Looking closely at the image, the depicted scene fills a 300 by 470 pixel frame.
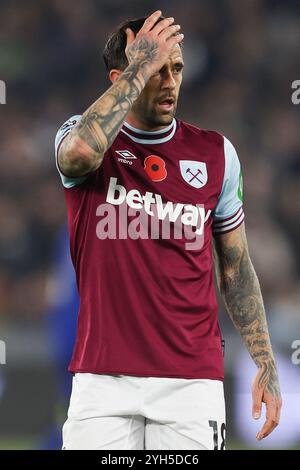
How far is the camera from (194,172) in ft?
10.2

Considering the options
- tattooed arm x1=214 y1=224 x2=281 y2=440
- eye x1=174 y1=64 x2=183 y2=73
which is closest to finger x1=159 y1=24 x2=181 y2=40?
eye x1=174 y1=64 x2=183 y2=73

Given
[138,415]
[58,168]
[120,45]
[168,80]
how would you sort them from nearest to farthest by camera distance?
[138,415] → [58,168] → [168,80] → [120,45]

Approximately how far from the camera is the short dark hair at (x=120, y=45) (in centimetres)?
329

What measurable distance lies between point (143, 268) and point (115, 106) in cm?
51

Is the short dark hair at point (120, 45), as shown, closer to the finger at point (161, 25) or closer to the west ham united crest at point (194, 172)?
the finger at point (161, 25)

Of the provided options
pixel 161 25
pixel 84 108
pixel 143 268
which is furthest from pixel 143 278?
pixel 84 108

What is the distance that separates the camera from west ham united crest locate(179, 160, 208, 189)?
10.1ft

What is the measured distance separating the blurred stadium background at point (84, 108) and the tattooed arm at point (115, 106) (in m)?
3.86

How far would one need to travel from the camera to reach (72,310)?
16.6 ft

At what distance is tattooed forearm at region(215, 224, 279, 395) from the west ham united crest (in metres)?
0.27

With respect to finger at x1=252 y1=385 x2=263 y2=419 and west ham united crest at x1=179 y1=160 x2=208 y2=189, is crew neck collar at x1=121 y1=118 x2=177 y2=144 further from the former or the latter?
finger at x1=252 y1=385 x2=263 y2=419

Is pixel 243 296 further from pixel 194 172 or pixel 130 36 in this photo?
pixel 130 36

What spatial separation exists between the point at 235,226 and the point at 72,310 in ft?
6.60

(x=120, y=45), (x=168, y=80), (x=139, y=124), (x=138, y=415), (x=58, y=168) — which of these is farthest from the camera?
(x=120, y=45)
